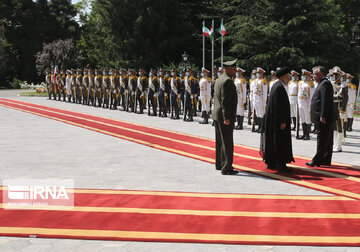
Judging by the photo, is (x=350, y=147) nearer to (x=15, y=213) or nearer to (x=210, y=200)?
(x=210, y=200)

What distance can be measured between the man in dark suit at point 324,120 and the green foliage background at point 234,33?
91.6ft

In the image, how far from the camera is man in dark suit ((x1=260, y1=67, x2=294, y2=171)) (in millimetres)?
8078

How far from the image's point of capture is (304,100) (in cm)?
1297

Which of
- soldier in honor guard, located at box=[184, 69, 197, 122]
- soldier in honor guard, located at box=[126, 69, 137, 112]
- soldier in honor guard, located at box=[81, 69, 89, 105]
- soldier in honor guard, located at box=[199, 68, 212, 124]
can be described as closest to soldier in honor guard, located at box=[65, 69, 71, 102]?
soldier in honor guard, located at box=[81, 69, 89, 105]

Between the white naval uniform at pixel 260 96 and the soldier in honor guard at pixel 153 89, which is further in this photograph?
the soldier in honor guard at pixel 153 89

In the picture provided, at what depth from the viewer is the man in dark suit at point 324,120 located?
8453mm

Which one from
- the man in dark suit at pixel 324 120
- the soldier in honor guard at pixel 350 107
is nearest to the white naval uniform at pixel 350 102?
the soldier in honor guard at pixel 350 107

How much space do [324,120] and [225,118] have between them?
2019mm

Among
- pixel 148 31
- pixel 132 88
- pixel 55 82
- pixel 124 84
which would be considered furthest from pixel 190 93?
pixel 148 31

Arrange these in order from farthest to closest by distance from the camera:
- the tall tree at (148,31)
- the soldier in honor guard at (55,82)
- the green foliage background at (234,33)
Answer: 1. the tall tree at (148,31)
2. the green foliage background at (234,33)
3. the soldier in honor guard at (55,82)

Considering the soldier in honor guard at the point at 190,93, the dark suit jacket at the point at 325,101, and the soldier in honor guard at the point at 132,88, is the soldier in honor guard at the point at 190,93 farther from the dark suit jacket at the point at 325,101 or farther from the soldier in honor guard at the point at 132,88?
the dark suit jacket at the point at 325,101

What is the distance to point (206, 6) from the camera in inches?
1825

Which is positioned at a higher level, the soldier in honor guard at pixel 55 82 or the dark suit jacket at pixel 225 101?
the soldier in honor guard at pixel 55 82

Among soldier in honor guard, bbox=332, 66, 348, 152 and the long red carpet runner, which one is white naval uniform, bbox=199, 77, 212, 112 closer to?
soldier in honor guard, bbox=332, 66, 348, 152
